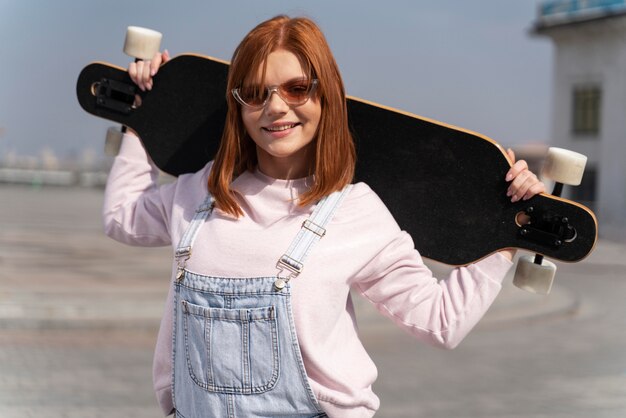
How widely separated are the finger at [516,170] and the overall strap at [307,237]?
1.25 ft

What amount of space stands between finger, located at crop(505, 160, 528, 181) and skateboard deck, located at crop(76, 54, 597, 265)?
29 mm

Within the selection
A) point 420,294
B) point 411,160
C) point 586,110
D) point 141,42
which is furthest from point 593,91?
point 420,294

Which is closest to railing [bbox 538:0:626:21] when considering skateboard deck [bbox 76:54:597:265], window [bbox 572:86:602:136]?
window [bbox 572:86:602:136]

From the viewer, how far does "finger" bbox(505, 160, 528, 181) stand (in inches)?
68.8

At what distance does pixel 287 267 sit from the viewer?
1519mm

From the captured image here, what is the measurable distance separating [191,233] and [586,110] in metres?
28.7

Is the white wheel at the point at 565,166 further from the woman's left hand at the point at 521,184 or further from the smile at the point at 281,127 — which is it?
the smile at the point at 281,127

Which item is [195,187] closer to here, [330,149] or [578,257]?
[330,149]

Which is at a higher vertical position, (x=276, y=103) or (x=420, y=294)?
(x=276, y=103)

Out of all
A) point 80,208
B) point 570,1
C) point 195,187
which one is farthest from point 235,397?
point 570,1

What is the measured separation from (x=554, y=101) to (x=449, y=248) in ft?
94.6

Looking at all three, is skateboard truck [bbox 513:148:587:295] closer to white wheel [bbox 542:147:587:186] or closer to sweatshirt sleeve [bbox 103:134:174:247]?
white wheel [bbox 542:147:587:186]

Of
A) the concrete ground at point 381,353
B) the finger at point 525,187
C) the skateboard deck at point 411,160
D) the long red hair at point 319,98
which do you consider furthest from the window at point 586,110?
the long red hair at point 319,98

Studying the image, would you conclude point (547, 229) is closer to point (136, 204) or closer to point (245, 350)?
point (245, 350)
